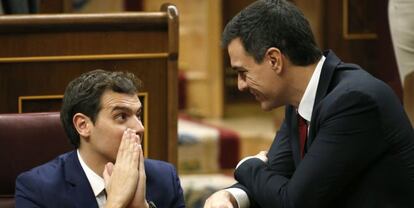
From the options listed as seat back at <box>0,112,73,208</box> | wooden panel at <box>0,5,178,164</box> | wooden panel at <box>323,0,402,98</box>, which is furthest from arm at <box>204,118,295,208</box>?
wooden panel at <box>323,0,402,98</box>

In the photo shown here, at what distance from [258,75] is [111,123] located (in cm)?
46

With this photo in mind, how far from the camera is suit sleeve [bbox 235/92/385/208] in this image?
2.42m

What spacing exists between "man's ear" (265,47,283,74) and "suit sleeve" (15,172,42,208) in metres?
0.73

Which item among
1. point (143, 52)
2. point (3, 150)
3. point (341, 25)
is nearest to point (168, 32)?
point (143, 52)

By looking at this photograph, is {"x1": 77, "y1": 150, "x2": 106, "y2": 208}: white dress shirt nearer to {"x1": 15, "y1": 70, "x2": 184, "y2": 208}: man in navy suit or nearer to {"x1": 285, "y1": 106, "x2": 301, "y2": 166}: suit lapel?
{"x1": 15, "y1": 70, "x2": 184, "y2": 208}: man in navy suit

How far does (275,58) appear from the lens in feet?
8.32

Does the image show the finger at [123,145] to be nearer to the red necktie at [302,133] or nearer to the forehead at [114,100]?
the forehead at [114,100]

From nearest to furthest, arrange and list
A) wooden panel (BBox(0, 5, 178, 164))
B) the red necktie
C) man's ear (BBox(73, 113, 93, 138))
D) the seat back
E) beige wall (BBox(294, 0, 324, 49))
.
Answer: the red necktie
man's ear (BBox(73, 113, 93, 138))
the seat back
wooden panel (BBox(0, 5, 178, 164))
beige wall (BBox(294, 0, 324, 49))

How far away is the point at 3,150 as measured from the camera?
2924 millimetres

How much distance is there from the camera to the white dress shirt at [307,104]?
2.56 metres

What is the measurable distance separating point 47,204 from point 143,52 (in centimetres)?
133

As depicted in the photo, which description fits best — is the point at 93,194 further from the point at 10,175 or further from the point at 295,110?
the point at 295,110

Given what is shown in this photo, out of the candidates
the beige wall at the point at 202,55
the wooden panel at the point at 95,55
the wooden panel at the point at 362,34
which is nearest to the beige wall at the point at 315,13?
the wooden panel at the point at 362,34

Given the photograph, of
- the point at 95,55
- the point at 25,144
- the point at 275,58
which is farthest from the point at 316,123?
the point at 95,55
